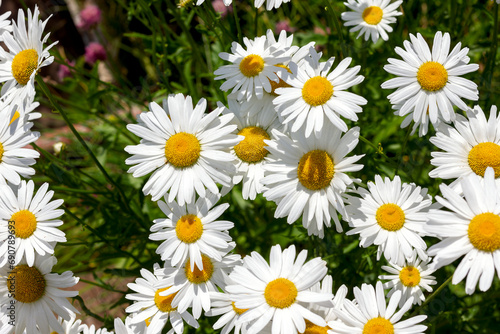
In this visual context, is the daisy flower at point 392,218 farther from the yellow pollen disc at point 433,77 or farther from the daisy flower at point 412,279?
the yellow pollen disc at point 433,77

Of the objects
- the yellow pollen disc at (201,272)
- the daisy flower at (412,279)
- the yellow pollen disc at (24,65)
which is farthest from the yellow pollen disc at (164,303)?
the yellow pollen disc at (24,65)

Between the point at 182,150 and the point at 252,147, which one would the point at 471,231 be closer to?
the point at 252,147

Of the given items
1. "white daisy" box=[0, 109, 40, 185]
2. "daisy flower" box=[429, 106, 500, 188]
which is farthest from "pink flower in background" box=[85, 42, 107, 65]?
"daisy flower" box=[429, 106, 500, 188]

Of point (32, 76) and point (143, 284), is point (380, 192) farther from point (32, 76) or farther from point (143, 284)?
Result: point (32, 76)

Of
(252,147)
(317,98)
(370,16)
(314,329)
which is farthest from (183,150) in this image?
(370,16)

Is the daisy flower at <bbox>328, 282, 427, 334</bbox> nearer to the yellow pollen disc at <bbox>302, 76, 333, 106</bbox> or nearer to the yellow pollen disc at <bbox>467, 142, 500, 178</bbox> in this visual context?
the yellow pollen disc at <bbox>467, 142, 500, 178</bbox>

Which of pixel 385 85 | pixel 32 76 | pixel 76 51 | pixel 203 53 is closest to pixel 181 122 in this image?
pixel 32 76
